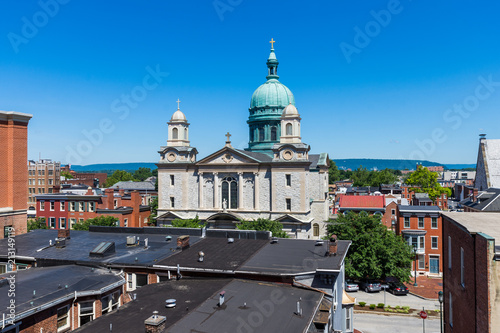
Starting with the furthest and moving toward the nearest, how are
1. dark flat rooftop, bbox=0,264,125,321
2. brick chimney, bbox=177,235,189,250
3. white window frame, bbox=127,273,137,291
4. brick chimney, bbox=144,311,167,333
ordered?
1. brick chimney, bbox=177,235,189,250
2. white window frame, bbox=127,273,137,291
3. dark flat rooftop, bbox=0,264,125,321
4. brick chimney, bbox=144,311,167,333

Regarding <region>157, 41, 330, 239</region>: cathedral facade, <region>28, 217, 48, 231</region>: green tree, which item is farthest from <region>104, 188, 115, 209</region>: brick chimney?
<region>28, 217, 48, 231</region>: green tree

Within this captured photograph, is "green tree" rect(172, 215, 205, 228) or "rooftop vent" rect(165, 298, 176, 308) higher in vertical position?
"rooftop vent" rect(165, 298, 176, 308)

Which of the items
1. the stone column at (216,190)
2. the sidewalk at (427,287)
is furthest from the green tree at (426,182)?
the stone column at (216,190)

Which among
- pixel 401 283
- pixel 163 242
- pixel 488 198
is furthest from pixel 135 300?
pixel 488 198

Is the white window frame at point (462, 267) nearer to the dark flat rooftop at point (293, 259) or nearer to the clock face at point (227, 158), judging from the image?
the dark flat rooftop at point (293, 259)

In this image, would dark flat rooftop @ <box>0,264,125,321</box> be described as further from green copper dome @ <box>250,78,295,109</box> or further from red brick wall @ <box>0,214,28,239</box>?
green copper dome @ <box>250,78,295,109</box>

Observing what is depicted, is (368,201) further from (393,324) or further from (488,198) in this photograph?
(393,324)

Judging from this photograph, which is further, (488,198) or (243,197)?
(243,197)
